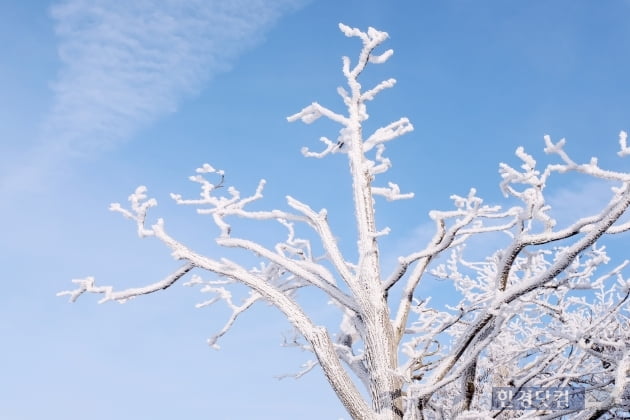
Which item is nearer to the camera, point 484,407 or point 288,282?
point 288,282

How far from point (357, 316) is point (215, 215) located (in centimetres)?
211

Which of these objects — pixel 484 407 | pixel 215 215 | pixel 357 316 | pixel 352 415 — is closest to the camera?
pixel 352 415

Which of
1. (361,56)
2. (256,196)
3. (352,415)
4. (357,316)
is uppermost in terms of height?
(361,56)

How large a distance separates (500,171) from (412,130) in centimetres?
245

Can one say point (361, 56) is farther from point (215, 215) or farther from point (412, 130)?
point (215, 215)

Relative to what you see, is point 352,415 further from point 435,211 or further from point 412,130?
point 412,130

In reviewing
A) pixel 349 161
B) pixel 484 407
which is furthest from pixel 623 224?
pixel 484 407

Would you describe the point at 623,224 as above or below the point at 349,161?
below

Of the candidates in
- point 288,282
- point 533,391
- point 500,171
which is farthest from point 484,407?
point 500,171

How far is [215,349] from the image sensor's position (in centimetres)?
790

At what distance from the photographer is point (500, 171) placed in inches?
217

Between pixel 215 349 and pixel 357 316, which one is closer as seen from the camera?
pixel 357 316

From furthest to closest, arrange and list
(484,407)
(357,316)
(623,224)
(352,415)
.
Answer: (484,407), (357,316), (352,415), (623,224)

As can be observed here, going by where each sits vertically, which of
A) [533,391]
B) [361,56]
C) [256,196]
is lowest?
[533,391]
